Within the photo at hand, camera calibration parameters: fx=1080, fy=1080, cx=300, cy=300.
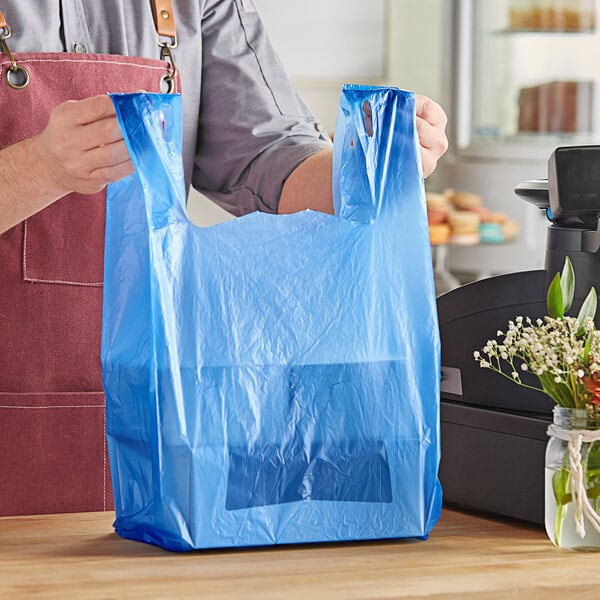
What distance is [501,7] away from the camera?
3.54 metres

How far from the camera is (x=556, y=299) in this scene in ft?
2.90

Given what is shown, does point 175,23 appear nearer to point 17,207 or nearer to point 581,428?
point 17,207

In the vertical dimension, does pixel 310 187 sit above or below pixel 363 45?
below

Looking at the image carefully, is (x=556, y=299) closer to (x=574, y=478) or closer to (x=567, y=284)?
(x=567, y=284)

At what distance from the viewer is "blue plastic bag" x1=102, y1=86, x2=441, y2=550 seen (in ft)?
2.74

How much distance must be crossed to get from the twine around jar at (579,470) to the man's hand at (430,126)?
295mm

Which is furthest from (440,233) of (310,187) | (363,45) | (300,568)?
(300,568)

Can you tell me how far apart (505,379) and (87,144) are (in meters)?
0.43

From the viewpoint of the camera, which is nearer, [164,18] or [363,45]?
[164,18]

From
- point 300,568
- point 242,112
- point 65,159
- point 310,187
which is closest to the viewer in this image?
point 300,568

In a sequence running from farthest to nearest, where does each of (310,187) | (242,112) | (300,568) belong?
(242,112) < (310,187) < (300,568)

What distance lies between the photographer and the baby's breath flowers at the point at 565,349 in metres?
0.86

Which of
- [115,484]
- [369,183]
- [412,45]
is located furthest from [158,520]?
[412,45]

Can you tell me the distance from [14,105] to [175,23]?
0.22 m
